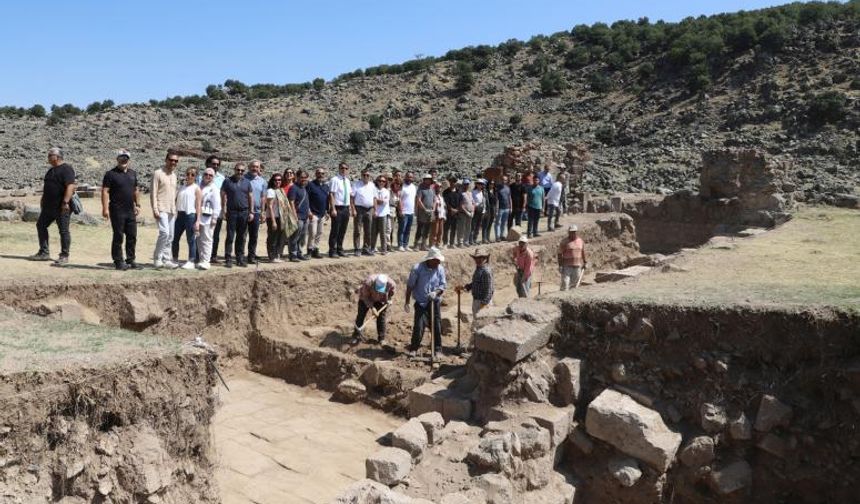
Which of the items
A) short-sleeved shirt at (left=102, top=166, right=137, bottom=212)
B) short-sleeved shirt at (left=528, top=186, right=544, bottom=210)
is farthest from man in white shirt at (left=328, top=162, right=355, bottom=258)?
short-sleeved shirt at (left=528, top=186, right=544, bottom=210)

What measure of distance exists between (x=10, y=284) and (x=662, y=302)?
25.7ft

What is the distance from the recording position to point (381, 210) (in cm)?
1345

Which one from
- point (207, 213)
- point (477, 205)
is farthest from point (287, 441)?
point (477, 205)

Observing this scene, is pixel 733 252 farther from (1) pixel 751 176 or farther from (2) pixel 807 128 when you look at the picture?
(2) pixel 807 128

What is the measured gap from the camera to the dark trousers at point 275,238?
12.0 meters

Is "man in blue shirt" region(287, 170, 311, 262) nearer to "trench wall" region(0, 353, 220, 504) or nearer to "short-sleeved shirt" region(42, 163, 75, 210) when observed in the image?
"short-sleeved shirt" region(42, 163, 75, 210)

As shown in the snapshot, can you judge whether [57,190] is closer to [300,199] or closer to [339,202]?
[300,199]

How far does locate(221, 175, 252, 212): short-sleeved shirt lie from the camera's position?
11.0m

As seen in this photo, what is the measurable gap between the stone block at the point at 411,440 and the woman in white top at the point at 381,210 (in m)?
6.95

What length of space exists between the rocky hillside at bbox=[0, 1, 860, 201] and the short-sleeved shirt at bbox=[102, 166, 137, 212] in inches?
793

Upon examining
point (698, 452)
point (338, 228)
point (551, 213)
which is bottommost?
point (698, 452)

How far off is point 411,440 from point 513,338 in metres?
1.68

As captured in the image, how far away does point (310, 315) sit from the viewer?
12109 mm

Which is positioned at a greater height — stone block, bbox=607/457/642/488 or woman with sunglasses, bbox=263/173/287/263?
woman with sunglasses, bbox=263/173/287/263
